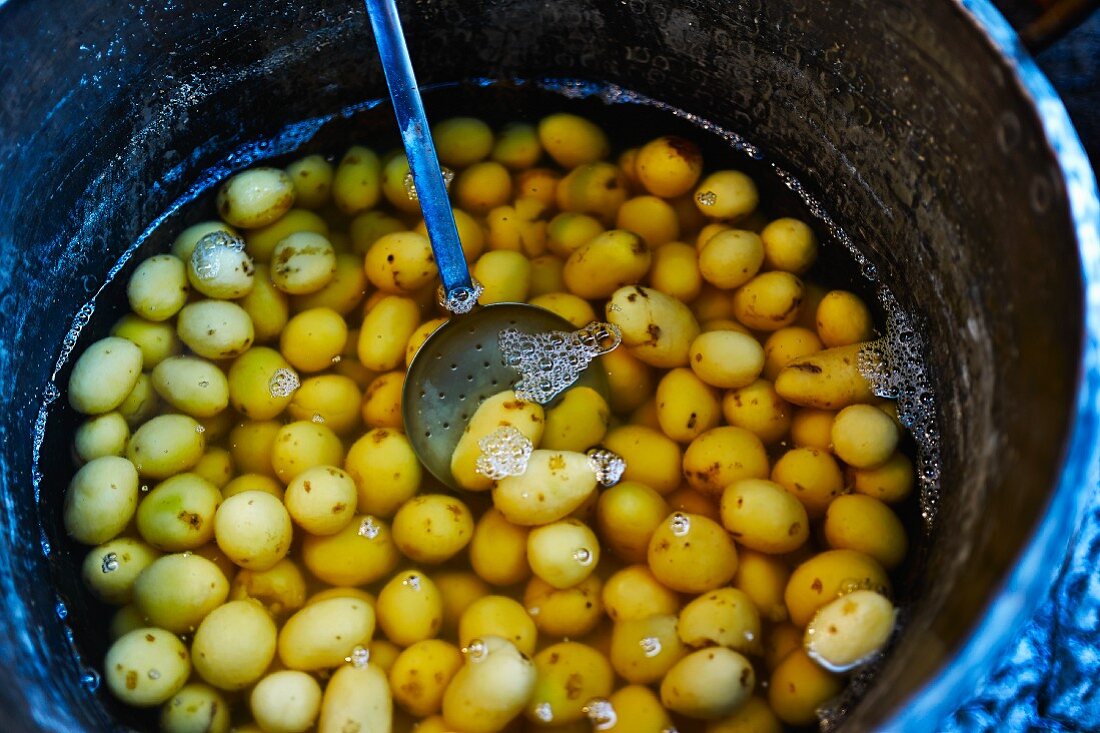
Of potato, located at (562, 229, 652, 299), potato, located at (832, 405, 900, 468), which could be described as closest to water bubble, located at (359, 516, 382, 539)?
potato, located at (562, 229, 652, 299)

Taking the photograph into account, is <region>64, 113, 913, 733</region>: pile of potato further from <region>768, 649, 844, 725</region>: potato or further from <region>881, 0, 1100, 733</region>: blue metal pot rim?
<region>881, 0, 1100, 733</region>: blue metal pot rim

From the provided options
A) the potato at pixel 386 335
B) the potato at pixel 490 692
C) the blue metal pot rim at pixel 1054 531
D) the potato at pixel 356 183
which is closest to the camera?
the blue metal pot rim at pixel 1054 531

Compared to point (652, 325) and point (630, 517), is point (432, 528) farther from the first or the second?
point (652, 325)

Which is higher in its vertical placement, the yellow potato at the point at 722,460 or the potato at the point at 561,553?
the yellow potato at the point at 722,460

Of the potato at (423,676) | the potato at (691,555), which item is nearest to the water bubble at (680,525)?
the potato at (691,555)

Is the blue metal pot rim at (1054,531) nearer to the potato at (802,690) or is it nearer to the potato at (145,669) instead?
the potato at (802,690)

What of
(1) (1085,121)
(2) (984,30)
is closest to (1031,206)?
(2) (984,30)

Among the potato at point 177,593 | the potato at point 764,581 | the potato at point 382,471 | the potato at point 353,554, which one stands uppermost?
the potato at point 764,581

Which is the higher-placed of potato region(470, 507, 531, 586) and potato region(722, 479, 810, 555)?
potato region(722, 479, 810, 555)
